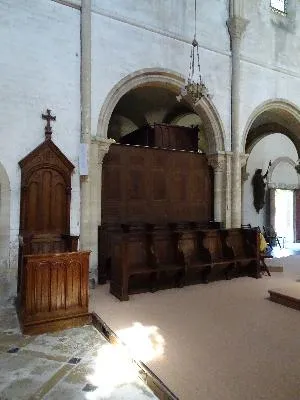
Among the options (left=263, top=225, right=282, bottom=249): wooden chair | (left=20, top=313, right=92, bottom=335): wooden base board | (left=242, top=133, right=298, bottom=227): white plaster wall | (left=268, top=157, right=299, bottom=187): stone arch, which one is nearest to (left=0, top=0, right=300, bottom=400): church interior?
(left=20, top=313, right=92, bottom=335): wooden base board

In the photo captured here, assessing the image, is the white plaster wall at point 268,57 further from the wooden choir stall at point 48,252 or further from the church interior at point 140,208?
the wooden choir stall at point 48,252

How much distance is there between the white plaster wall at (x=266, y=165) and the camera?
524 inches

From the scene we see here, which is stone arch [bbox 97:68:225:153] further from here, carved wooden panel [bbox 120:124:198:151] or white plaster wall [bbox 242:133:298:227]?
→ white plaster wall [bbox 242:133:298:227]

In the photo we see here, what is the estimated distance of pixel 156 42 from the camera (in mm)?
7508

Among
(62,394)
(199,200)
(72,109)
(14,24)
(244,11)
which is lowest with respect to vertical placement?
(62,394)

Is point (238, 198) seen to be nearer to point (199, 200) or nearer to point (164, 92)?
point (199, 200)

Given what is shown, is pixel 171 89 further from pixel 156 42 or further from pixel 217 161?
pixel 217 161

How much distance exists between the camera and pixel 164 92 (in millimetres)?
9953

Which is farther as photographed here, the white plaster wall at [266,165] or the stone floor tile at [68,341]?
the white plaster wall at [266,165]

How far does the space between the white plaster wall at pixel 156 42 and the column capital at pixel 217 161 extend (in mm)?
347

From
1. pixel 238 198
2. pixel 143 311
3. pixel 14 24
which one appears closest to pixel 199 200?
pixel 238 198

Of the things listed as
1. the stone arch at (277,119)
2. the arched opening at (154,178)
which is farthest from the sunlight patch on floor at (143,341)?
the stone arch at (277,119)

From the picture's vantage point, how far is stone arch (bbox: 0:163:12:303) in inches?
225

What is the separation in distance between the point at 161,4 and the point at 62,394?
26.4 ft
